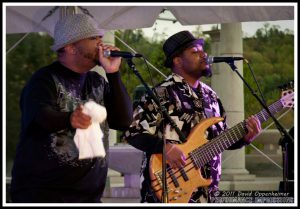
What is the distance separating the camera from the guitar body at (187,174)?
546 cm

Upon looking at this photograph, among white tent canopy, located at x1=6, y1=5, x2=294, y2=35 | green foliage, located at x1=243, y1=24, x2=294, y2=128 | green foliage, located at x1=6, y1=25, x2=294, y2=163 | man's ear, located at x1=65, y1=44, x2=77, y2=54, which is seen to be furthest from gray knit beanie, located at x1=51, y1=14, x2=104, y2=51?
green foliage, located at x1=243, y1=24, x2=294, y2=128

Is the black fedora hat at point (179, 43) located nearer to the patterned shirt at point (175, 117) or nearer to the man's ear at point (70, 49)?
the patterned shirt at point (175, 117)

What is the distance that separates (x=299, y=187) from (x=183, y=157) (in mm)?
874

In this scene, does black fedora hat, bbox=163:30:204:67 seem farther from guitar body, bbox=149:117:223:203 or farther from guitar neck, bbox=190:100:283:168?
guitar neck, bbox=190:100:283:168

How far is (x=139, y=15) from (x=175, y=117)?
1.38m

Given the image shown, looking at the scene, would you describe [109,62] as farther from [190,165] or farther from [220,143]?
[220,143]

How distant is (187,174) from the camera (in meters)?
5.57

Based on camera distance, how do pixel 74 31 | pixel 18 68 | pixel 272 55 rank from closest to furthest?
pixel 74 31
pixel 272 55
pixel 18 68

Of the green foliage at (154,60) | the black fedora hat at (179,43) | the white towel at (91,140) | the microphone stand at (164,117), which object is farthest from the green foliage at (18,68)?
the white towel at (91,140)

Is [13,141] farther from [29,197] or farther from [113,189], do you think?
[29,197]

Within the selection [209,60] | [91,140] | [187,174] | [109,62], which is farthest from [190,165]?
[91,140]

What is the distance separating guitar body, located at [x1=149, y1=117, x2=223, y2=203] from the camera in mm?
5465

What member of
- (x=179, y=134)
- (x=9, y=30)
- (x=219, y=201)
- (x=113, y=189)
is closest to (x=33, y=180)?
(x=179, y=134)

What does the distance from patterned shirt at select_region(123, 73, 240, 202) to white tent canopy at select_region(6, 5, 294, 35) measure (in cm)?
86
